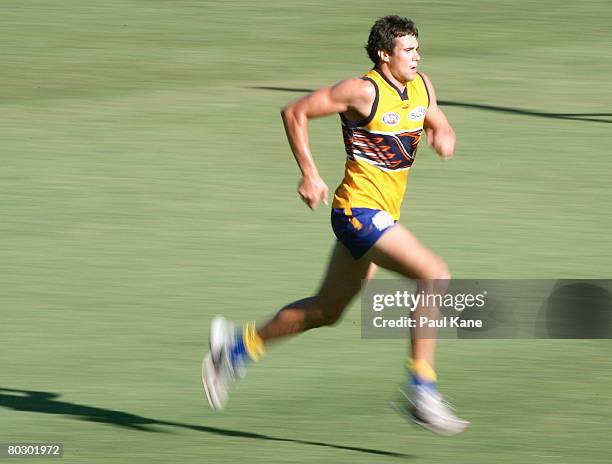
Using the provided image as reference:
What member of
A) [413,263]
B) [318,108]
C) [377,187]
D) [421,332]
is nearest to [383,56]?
[318,108]

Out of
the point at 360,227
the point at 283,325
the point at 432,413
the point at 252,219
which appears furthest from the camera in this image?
the point at 252,219

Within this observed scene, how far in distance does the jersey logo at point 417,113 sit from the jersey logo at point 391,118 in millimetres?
95

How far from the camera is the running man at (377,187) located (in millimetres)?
6539

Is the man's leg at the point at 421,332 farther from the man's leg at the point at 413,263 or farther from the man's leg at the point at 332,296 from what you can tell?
the man's leg at the point at 332,296

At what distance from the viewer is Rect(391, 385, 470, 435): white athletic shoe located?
21.2 ft

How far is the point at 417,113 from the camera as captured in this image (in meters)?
6.86

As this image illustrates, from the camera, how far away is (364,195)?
6715mm

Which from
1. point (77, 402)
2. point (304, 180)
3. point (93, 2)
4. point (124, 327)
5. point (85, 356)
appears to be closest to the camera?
point (304, 180)

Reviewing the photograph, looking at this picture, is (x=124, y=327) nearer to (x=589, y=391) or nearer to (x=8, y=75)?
(x=589, y=391)

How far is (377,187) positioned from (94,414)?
1.95m

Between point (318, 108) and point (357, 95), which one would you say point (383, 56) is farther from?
point (318, 108)

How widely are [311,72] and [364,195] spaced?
34.4 feet

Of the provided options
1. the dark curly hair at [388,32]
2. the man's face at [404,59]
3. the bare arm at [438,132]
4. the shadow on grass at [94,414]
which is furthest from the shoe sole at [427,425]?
the dark curly hair at [388,32]

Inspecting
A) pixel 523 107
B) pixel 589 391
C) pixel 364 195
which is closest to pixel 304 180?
pixel 364 195
